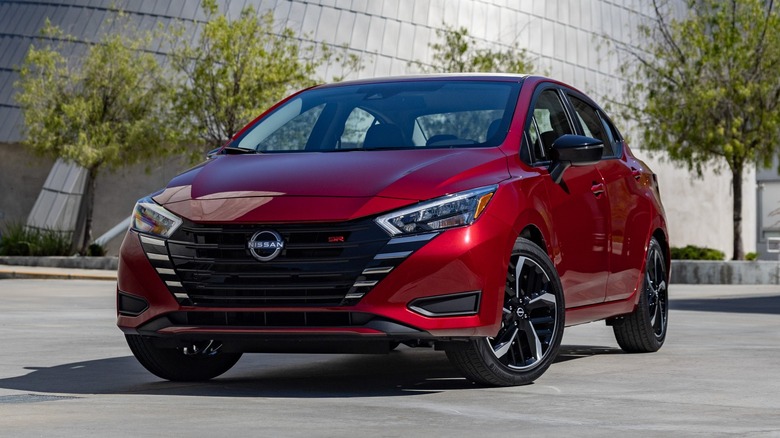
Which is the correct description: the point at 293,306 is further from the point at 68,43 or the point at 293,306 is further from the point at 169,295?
the point at 68,43

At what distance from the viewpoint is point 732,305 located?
1803 cm

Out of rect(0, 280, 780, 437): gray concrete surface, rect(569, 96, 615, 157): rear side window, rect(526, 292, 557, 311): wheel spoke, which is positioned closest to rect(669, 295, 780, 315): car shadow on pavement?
rect(0, 280, 780, 437): gray concrete surface

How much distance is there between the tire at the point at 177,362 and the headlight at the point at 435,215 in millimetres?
1509

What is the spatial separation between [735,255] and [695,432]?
25676mm

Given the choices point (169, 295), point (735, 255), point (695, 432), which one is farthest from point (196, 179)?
point (735, 255)

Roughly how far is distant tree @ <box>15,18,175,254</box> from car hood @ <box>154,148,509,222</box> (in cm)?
2823

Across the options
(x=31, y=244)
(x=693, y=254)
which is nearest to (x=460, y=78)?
(x=693, y=254)

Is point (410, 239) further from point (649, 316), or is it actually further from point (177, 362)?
point (649, 316)

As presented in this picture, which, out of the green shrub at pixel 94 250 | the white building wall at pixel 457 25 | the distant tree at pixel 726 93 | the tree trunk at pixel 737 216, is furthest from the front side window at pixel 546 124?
the white building wall at pixel 457 25

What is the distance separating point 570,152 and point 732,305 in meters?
10.9

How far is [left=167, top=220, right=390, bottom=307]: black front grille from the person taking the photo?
263 inches

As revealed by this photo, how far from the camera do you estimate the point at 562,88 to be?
29.0 ft

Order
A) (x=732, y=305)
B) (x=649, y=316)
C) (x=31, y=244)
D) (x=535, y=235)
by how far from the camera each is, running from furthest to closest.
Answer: (x=31, y=244)
(x=732, y=305)
(x=649, y=316)
(x=535, y=235)

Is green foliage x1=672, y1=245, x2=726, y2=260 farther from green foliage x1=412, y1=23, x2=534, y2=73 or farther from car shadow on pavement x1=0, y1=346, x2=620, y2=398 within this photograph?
car shadow on pavement x1=0, y1=346, x2=620, y2=398
